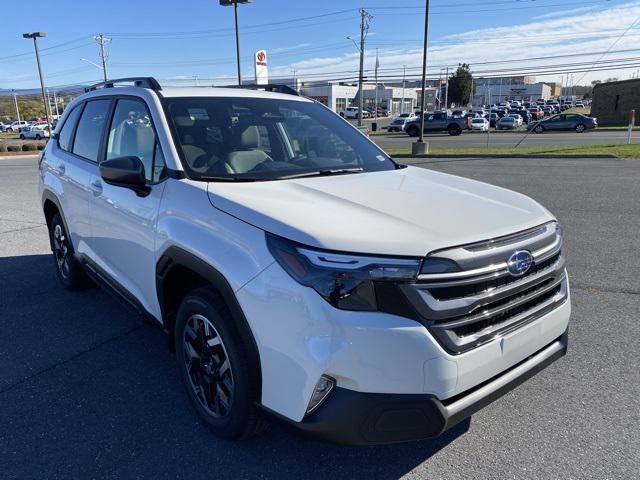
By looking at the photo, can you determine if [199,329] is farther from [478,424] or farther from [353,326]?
[478,424]

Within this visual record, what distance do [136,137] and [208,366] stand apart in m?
1.70

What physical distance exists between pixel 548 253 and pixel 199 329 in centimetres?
187

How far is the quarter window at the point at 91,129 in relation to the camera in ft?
13.2

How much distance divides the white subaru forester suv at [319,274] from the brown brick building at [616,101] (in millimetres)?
53028

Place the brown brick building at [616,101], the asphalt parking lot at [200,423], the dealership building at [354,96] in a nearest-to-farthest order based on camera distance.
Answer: the asphalt parking lot at [200,423] → the brown brick building at [616,101] → the dealership building at [354,96]

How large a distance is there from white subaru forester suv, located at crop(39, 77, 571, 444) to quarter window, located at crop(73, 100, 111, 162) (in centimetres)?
51

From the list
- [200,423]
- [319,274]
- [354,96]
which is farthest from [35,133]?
[354,96]

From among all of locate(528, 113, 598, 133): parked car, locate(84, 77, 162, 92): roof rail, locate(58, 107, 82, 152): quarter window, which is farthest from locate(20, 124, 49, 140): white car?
locate(84, 77, 162, 92): roof rail

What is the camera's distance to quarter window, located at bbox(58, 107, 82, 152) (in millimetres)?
4729

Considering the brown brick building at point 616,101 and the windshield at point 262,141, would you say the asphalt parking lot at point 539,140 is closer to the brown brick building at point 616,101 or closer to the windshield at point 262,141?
the brown brick building at point 616,101

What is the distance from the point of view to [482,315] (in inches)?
84.2

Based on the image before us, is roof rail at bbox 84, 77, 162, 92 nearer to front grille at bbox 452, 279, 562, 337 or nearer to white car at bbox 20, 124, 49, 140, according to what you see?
front grille at bbox 452, 279, 562, 337

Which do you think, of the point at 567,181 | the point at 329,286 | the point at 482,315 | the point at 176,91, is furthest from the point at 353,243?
the point at 567,181

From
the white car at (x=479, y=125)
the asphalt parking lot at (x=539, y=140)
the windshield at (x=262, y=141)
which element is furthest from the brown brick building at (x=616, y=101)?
the windshield at (x=262, y=141)
